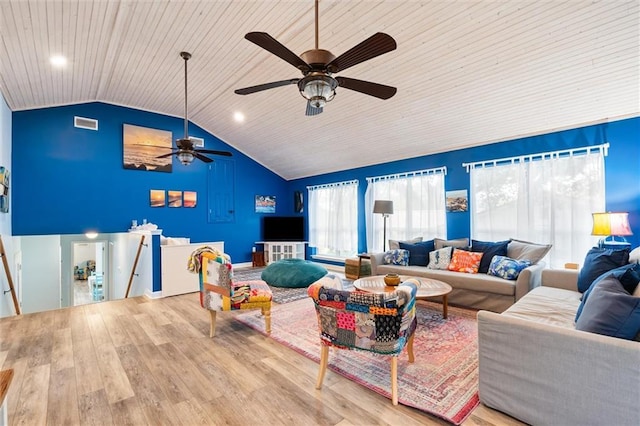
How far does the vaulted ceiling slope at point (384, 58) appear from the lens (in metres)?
2.78

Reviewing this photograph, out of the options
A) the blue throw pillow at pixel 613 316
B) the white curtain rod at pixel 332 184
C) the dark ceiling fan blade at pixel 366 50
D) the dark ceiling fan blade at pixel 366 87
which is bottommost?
the blue throw pillow at pixel 613 316

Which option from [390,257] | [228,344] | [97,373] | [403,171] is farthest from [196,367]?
[403,171]

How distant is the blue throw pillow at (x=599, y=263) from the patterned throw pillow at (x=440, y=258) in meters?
1.68

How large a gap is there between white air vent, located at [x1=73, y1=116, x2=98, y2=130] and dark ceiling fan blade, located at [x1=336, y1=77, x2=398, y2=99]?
5.56m

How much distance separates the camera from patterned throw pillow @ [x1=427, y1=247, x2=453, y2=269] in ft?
15.1

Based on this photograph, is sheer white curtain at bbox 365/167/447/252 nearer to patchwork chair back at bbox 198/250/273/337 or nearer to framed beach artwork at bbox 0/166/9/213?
patchwork chair back at bbox 198/250/273/337

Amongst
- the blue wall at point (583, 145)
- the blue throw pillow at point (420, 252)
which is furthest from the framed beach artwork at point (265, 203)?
the blue throw pillow at point (420, 252)

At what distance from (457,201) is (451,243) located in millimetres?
807

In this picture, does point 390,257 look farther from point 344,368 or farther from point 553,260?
point 344,368

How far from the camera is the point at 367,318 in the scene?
192 centimetres

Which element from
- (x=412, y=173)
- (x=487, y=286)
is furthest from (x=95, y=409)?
(x=412, y=173)

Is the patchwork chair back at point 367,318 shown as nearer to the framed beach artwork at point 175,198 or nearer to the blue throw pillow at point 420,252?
the blue throw pillow at point 420,252

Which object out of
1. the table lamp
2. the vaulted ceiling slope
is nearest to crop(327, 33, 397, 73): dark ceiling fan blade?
the vaulted ceiling slope

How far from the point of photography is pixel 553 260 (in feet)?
13.6
